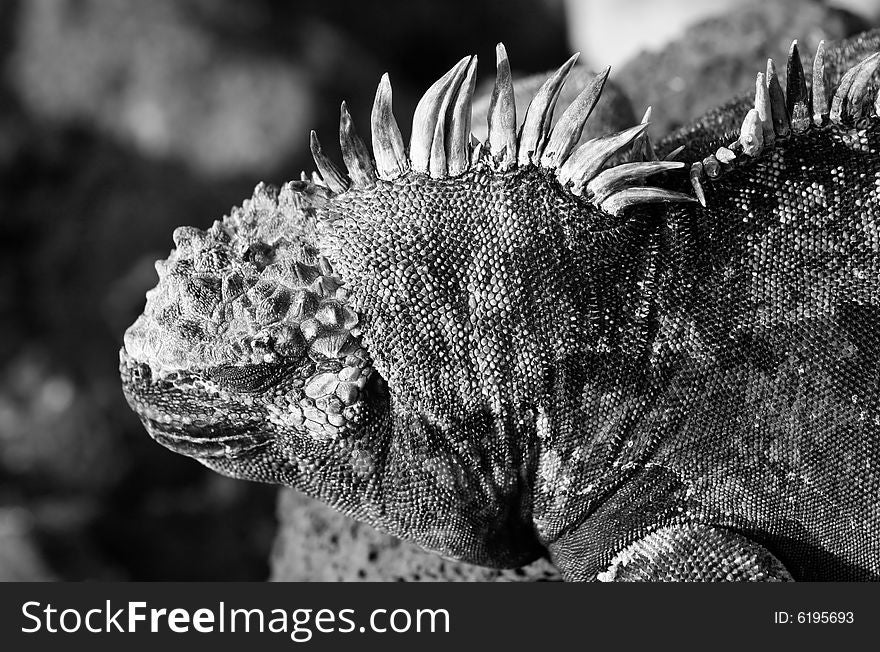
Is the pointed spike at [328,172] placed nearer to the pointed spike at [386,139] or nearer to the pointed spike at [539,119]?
the pointed spike at [386,139]

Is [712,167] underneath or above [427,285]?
above

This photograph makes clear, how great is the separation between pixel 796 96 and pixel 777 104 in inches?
2.2

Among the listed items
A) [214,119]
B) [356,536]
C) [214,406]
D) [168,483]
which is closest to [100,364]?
[168,483]

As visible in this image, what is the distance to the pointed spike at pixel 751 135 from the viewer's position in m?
2.15

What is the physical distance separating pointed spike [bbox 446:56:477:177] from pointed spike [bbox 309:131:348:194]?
283 millimetres

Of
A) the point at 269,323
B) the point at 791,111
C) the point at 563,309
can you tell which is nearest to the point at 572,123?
the point at 563,309

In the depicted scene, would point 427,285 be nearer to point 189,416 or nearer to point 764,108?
point 189,416

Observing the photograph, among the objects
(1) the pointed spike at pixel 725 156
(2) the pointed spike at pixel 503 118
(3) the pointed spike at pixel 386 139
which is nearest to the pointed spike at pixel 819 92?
(1) the pointed spike at pixel 725 156

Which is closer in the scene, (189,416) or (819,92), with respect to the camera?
(819,92)

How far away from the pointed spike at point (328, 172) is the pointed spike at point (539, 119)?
442 millimetres

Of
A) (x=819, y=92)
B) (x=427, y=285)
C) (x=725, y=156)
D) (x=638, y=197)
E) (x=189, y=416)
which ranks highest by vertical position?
(x=819, y=92)

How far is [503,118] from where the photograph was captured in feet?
7.06

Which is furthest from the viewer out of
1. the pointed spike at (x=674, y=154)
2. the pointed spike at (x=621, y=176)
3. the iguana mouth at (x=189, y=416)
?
the iguana mouth at (x=189, y=416)

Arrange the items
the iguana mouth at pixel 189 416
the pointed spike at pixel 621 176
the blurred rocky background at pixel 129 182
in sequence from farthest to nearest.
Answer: the blurred rocky background at pixel 129 182, the iguana mouth at pixel 189 416, the pointed spike at pixel 621 176
